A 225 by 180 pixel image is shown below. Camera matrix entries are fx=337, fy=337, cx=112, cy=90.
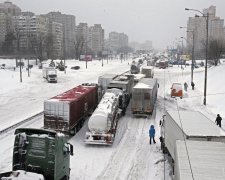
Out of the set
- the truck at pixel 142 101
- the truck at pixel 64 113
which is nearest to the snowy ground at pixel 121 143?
the truck at pixel 142 101

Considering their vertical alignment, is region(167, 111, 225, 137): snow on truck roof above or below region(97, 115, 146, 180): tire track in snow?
above

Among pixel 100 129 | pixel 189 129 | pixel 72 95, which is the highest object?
pixel 72 95

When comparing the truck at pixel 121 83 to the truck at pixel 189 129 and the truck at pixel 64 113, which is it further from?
the truck at pixel 189 129

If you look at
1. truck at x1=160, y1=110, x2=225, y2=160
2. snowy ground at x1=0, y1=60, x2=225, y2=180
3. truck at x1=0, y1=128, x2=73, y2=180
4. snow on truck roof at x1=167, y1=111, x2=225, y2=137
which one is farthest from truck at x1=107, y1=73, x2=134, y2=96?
truck at x1=0, y1=128, x2=73, y2=180

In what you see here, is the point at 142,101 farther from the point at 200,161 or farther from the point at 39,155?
the point at 200,161

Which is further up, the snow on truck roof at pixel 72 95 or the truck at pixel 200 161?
the snow on truck roof at pixel 72 95

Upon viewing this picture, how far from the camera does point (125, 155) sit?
19.9 m

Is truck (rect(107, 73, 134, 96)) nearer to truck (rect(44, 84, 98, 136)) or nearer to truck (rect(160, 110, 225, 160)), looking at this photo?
truck (rect(44, 84, 98, 136))

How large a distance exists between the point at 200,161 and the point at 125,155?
9.30 metres

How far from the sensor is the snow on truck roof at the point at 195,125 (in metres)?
15.1

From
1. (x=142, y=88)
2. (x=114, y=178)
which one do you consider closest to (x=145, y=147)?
(x=114, y=178)

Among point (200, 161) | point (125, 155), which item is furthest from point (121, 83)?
point (200, 161)

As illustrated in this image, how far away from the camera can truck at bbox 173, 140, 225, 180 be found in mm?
9820

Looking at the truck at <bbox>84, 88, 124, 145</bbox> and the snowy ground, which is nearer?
the snowy ground
